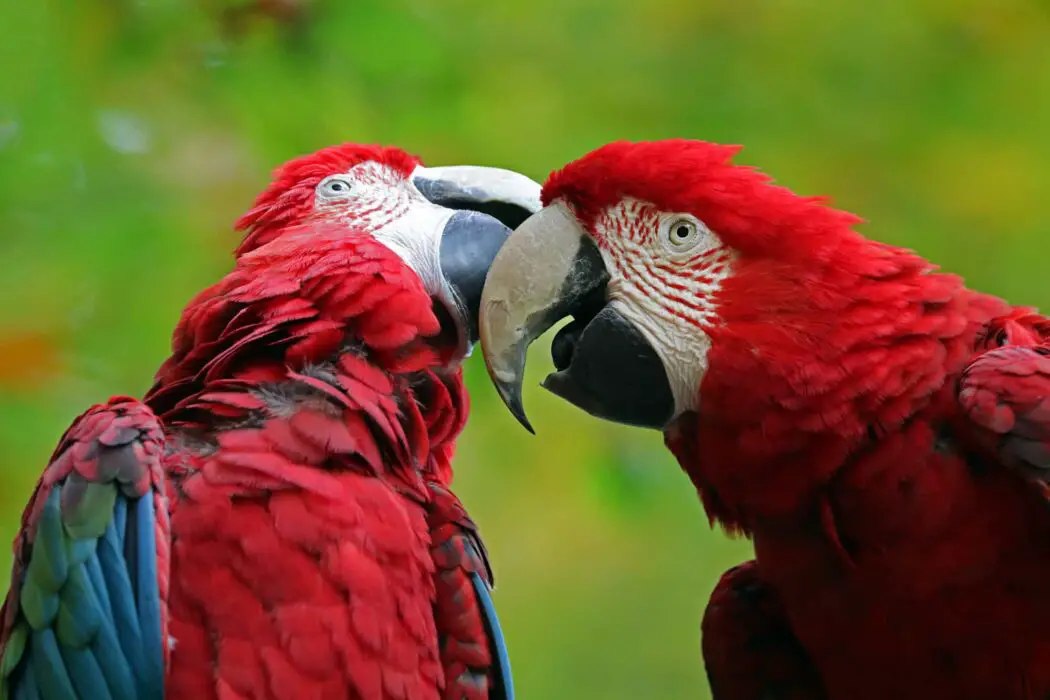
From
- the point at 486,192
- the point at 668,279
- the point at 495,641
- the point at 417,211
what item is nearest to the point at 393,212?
the point at 417,211

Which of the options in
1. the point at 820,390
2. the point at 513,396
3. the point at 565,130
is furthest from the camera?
the point at 565,130

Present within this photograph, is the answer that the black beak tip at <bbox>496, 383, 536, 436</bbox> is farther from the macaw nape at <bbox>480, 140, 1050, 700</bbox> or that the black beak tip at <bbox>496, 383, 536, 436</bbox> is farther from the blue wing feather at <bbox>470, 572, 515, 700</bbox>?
the blue wing feather at <bbox>470, 572, 515, 700</bbox>

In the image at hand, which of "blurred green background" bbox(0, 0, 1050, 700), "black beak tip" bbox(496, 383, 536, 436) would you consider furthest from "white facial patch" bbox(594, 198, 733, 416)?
"blurred green background" bbox(0, 0, 1050, 700)

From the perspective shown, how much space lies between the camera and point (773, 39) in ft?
8.71

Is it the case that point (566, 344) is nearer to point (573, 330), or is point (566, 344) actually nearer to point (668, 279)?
point (573, 330)

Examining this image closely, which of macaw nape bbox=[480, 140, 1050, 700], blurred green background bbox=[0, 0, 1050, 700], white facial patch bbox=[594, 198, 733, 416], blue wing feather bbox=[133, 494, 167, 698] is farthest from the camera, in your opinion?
blurred green background bbox=[0, 0, 1050, 700]

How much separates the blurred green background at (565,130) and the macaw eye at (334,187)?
0.84 m

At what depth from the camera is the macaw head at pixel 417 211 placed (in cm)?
165

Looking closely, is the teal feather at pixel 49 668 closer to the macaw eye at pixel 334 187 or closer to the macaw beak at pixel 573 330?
the macaw beak at pixel 573 330

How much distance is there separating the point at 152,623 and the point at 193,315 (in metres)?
0.49

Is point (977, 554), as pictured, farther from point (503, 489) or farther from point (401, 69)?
point (401, 69)

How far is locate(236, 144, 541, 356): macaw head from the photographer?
5.41 feet

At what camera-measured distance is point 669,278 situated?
151cm

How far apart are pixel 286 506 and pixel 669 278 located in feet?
2.04
